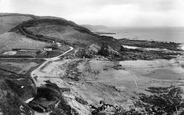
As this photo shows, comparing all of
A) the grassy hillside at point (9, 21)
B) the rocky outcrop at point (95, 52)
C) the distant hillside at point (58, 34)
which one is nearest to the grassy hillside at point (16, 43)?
the distant hillside at point (58, 34)

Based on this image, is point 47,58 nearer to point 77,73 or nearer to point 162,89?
point 77,73

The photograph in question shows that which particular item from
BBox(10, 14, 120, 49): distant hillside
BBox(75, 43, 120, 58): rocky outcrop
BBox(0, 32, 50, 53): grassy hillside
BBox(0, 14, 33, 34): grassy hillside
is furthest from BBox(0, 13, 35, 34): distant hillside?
BBox(75, 43, 120, 58): rocky outcrop

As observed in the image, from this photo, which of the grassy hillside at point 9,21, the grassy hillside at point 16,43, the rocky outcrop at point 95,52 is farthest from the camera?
the grassy hillside at point 9,21

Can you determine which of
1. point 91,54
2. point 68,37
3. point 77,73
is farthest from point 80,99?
point 68,37

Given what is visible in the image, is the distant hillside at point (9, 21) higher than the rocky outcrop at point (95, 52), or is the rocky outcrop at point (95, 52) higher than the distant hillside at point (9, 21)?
the distant hillside at point (9, 21)

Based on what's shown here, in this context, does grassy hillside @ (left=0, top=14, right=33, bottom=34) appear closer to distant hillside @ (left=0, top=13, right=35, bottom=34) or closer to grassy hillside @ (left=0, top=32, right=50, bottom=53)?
distant hillside @ (left=0, top=13, right=35, bottom=34)

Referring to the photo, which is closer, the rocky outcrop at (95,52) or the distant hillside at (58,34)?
the rocky outcrop at (95,52)

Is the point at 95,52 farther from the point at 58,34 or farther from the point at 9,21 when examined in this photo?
the point at 9,21

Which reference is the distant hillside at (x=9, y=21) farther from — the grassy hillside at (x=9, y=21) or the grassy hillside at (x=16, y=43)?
the grassy hillside at (x=16, y=43)
